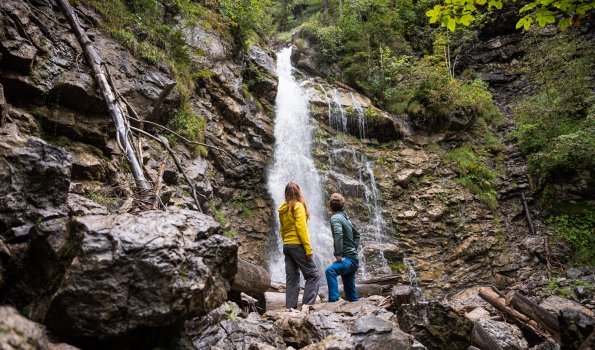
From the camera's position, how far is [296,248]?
215 inches

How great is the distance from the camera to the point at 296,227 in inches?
213

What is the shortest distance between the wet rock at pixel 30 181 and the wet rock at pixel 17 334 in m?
1.03

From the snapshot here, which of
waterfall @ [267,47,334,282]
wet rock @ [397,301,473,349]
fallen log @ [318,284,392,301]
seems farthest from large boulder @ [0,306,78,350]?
waterfall @ [267,47,334,282]

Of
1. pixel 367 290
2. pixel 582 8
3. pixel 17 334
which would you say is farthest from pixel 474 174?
pixel 17 334

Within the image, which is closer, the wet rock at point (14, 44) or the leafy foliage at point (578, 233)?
the wet rock at point (14, 44)

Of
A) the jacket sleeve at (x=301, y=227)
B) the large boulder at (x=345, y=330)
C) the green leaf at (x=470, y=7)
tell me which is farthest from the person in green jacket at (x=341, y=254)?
the green leaf at (x=470, y=7)

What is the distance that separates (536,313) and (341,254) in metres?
2.79

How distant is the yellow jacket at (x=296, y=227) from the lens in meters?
5.39

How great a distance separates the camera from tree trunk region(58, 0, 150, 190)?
4.17m

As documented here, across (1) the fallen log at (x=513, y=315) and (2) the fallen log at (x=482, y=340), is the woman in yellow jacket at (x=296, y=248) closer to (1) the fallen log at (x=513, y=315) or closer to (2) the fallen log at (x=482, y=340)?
(2) the fallen log at (x=482, y=340)

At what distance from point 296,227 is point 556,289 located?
25.9ft

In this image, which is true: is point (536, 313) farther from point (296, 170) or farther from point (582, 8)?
point (296, 170)

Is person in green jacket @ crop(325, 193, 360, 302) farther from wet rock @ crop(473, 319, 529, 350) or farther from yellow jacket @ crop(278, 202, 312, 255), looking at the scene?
wet rock @ crop(473, 319, 529, 350)

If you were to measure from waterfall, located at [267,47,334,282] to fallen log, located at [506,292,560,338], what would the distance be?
6203 mm
